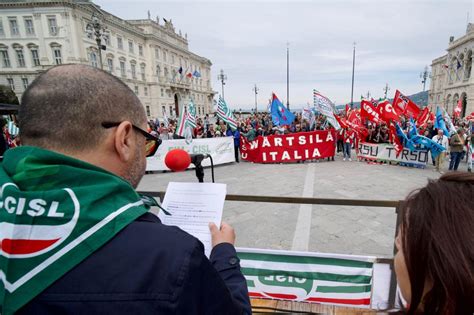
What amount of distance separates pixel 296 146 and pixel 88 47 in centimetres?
4304

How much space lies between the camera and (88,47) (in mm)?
39781

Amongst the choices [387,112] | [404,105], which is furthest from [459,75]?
[387,112]

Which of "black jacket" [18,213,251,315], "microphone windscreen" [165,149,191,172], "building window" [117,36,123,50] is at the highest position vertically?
"building window" [117,36,123,50]

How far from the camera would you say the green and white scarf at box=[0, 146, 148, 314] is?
596 mm

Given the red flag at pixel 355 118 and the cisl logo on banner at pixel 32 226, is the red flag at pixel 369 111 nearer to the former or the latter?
the red flag at pixel 355 118

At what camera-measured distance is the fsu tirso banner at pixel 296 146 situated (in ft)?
34.3

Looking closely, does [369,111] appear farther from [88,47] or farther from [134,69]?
[134,69]

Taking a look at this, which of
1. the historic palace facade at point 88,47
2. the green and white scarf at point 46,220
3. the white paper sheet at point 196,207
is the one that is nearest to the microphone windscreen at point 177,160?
the white paper sheet at point 196,207

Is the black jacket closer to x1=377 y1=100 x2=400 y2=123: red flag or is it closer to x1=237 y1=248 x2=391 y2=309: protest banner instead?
x1=237 y1=248 x2=391 y2=309: protest banner

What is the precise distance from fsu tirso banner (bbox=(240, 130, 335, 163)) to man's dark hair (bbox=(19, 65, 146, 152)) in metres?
9.79

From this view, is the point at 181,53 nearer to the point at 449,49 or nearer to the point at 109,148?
the point at 449,49

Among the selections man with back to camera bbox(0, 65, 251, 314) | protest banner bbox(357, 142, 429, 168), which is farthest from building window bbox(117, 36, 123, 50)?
man with back to camera bbox(0, 65, 251, 314)

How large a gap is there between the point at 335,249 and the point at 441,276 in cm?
347

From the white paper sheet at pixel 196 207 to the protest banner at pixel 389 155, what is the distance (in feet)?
33.5
